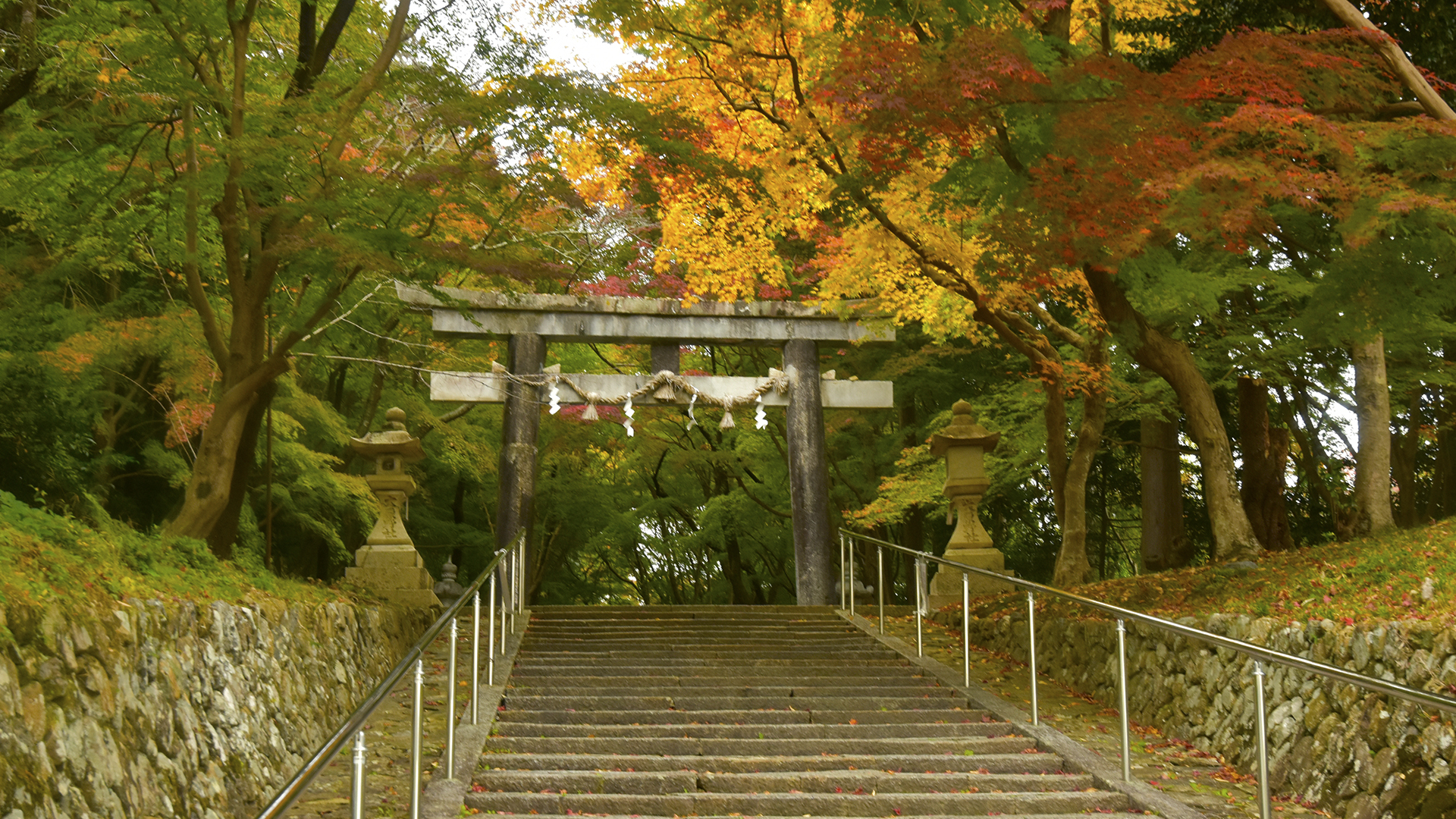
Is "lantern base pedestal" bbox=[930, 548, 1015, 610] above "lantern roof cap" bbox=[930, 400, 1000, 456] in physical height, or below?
below

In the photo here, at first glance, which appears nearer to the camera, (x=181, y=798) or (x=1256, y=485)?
(x=181, y=798)

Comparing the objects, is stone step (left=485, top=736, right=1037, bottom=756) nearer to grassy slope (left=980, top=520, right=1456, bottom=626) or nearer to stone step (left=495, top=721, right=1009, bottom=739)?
stone step (left=495, top=721, right=1009, bottom=739)

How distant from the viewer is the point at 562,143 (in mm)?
10039

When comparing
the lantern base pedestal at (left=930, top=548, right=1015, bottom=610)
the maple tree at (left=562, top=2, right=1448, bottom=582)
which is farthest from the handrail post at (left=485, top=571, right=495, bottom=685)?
the lantern base pedestal at (left=930, top=548, right=1015, bottom=610)

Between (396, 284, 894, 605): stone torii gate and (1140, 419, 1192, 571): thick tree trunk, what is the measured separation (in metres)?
3.31

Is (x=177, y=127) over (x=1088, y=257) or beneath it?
over

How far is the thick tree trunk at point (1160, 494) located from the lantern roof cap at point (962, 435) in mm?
3478

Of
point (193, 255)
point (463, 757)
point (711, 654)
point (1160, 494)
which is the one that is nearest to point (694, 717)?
point (463, 757)

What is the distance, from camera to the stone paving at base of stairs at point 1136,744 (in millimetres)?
5578

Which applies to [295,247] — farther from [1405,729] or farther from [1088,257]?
[1405,729]

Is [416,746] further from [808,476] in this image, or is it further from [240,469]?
[808,476]

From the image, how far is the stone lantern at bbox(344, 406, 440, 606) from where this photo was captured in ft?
36.7

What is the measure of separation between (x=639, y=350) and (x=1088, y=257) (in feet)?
39.2

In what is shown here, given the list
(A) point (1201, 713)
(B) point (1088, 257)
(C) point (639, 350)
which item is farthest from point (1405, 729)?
(C) point (639, 350)
